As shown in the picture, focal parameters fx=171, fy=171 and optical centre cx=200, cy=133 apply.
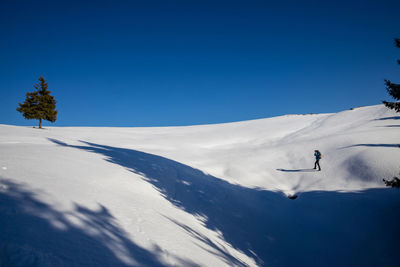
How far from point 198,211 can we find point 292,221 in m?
4.88

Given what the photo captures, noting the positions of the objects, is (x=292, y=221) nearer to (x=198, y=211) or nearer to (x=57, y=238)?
(x=198, y=211)

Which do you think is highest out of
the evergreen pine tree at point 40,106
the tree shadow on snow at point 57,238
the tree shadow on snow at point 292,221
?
the evergreen pine tree at point 40,106

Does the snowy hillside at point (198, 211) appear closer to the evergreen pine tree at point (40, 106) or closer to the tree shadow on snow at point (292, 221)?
the tree shadow on snow at point (292, 221)

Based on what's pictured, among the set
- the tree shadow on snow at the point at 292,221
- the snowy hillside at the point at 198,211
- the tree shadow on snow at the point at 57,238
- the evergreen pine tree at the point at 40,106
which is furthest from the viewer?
the evergreen pine tree at the point at 40,106

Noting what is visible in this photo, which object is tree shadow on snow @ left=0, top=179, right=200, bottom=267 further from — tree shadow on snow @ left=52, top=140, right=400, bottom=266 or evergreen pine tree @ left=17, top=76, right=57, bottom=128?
evergreen pine tree @ left=17, top=76, right=57, bottom=128

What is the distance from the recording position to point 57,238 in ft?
9.43

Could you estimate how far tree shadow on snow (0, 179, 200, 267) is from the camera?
248 cm

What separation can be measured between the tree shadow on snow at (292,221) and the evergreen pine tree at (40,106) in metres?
30.5

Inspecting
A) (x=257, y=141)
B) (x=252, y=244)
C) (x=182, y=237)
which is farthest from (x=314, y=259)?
(x=257, y=141)

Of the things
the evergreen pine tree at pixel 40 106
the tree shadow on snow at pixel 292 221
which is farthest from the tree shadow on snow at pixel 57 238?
the evergreen pine tree at pixel 40 106

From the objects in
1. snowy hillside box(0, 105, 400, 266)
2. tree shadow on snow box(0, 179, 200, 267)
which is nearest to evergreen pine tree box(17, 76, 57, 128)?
snowy hillside box(0, 105, 400, 266)

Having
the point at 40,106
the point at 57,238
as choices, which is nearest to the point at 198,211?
the point at 57,238

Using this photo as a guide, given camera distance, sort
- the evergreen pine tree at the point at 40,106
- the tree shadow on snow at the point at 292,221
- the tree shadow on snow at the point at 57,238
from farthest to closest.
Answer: the evergreen pine tree at the point at 40,106 → the tree shadow on snow at the point at 292,221 → the tree shadow on snow at the point at 57,238

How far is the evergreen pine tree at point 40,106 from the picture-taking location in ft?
93.2
